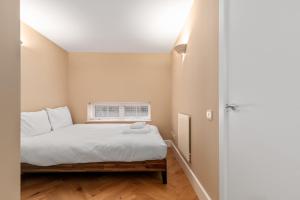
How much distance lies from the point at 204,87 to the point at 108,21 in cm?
186

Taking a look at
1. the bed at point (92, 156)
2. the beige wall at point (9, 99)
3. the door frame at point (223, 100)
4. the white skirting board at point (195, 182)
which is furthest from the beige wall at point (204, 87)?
the beige wall at point (9, 99)

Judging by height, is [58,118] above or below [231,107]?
below

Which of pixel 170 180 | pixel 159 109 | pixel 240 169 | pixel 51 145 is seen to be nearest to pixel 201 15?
pixel 240 169

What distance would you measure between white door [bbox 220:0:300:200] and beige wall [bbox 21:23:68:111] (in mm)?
3072

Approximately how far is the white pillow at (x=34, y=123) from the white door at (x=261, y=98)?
2713 mm

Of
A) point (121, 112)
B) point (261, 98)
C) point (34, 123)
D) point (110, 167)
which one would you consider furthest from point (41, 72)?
point (261, 98)

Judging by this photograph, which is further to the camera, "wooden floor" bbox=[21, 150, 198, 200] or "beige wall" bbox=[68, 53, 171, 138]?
"beige wall" bbox=[68, 53, 171, 138]

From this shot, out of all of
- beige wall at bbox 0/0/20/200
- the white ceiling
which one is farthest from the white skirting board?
the white ceiling

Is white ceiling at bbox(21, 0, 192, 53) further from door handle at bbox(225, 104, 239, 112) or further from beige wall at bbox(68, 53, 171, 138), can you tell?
door handle at bbox(225, 104, 239, 112)

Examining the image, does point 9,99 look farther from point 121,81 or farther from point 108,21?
point 121,81

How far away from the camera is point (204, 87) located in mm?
2176

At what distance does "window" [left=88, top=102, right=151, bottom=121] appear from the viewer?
5070mm

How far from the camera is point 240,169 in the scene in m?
1.32

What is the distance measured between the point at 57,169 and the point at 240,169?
2.24 meters
